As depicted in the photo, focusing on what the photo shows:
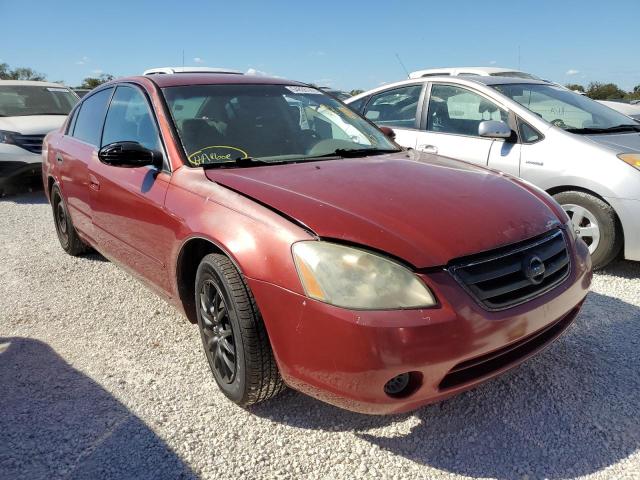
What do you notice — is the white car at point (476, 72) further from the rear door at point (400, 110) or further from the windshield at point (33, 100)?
the windshield at point (33, 100)

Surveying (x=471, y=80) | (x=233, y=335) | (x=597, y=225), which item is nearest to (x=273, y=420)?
(x=233, y=335)

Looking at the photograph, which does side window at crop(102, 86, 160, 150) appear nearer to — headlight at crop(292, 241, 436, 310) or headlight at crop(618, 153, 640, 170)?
headlight at crop(292, 241, 436, 310)

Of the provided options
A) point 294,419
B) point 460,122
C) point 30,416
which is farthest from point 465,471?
point 460,122

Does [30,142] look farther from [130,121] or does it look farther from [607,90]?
[607,90]

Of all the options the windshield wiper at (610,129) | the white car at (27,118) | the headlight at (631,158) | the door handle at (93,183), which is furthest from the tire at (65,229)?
the headlight at (631,158)

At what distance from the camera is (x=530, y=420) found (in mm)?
2285

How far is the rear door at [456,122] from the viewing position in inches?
182

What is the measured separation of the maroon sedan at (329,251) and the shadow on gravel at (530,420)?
322mm

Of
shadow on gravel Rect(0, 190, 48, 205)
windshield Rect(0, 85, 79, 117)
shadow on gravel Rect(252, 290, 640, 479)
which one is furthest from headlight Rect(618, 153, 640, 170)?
windshield Rect(0, 85, 79, 117)

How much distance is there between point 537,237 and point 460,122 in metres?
2.93

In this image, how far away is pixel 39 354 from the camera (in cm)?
296

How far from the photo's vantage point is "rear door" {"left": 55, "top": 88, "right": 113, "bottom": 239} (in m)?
3.78

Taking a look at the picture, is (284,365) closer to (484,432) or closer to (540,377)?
(484,432)

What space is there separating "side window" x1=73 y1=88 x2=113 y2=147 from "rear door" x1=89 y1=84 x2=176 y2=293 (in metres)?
0.16
